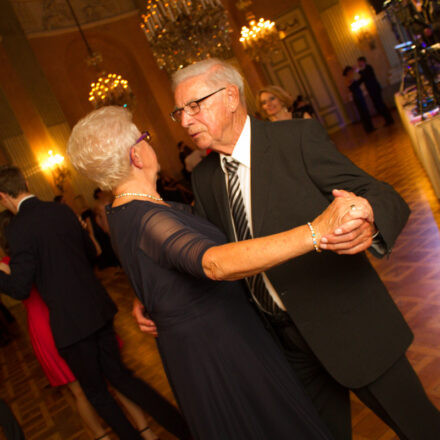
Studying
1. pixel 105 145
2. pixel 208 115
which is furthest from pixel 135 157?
pixel 208 115

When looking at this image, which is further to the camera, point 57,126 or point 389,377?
point 57,126

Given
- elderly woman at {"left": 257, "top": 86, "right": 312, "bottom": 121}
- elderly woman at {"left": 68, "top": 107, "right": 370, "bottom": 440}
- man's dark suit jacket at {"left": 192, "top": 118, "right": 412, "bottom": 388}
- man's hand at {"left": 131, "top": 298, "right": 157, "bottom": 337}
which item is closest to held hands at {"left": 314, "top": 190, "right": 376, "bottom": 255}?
man's dark suit jacket at {"left": 192, "top": 118, "right": 412, "bottom": 388}

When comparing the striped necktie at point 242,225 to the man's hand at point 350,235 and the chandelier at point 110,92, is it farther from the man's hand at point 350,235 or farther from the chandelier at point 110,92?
the chandelier at point 110,92

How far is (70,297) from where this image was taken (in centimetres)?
277

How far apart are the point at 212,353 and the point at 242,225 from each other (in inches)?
19.5

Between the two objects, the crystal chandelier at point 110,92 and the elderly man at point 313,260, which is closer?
the elderly man at point 313,260

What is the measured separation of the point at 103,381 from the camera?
9.26ft

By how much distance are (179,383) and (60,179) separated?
11.7 metres

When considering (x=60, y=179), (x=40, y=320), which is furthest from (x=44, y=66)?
(x=40, y=320)

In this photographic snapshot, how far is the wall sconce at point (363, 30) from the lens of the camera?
13688 millimetres

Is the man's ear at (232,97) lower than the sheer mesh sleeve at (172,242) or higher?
higher

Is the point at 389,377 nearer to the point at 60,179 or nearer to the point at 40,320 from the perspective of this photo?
the point at 40,320

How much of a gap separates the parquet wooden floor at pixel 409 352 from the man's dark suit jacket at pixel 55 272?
1.15 meters

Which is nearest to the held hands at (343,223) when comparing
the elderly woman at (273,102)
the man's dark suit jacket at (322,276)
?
Answer: the man's dark suit jacket at (322,276)
